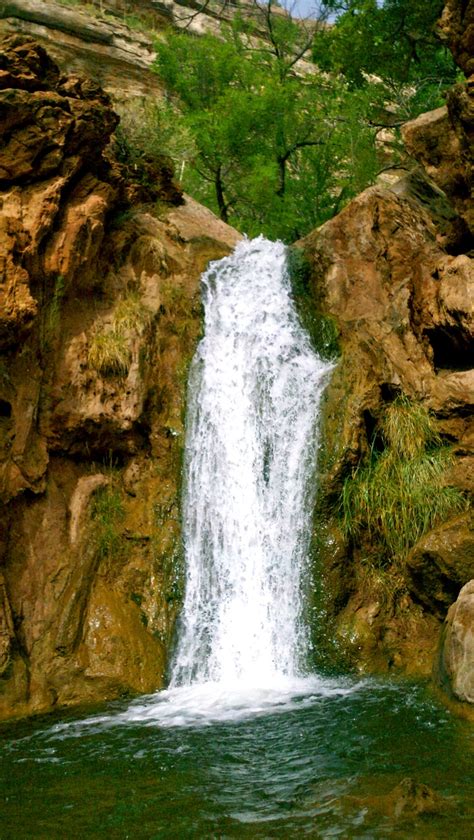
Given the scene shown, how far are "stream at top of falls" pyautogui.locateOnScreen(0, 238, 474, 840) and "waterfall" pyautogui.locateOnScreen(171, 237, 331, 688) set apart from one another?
0.02 metres

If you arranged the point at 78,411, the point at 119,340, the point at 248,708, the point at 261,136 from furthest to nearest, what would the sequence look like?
the point at 261,136, the point at 119,340, the point at 78,411, the point at 248,708

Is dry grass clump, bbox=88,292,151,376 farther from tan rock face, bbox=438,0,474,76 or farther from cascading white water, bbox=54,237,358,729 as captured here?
tan rock face, bbox=438,0,474,76

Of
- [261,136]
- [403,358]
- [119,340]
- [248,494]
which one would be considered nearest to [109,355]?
[119,340]

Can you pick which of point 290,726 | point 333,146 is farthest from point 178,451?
point 333,146

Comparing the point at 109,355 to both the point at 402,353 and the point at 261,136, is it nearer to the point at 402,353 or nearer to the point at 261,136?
the point at 402,353

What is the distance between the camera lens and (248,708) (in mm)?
7293

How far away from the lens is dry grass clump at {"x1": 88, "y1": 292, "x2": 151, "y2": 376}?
33.1ft

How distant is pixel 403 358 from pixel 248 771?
619cm

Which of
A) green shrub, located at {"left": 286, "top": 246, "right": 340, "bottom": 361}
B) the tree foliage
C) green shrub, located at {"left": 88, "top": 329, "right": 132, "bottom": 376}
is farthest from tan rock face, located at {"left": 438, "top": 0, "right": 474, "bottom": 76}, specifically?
the tree foliage

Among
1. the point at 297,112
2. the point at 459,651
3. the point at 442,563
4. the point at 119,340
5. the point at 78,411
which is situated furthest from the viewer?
the point at 297,112

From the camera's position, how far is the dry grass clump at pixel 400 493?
358 inches

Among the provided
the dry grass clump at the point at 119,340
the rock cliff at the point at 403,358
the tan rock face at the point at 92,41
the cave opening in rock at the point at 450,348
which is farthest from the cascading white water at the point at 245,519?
the tan rock face at the point at 92,41

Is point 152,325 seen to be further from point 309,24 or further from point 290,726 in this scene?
point 309,24

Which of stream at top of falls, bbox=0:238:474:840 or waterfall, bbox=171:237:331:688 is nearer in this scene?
stream at top of falls, bbox=0:238:474:840
